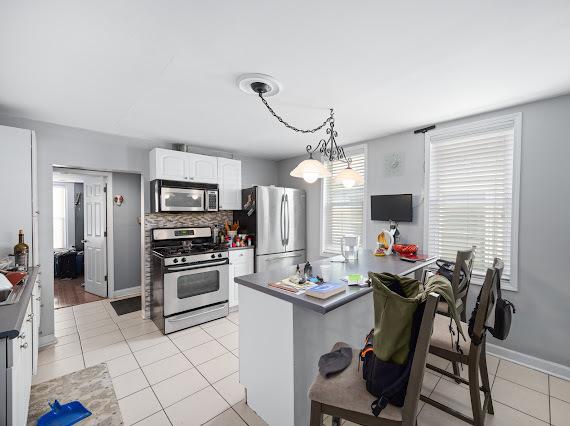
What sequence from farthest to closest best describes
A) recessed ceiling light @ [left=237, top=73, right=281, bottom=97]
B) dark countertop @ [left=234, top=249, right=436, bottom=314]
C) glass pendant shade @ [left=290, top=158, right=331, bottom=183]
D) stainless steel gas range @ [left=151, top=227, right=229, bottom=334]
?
stainless steel gas range @ [left=151, top=227, right=229, bottom=334] < glass pendant shade @ [left=290, top=158, right=331, bottom=183] < recessed ceiling light @ [left=237, top=73, right=281, bottom=97] < dark countertop @ [left=234, top=249, right=436, bottom=314]

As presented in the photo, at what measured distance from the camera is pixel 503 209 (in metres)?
2.71

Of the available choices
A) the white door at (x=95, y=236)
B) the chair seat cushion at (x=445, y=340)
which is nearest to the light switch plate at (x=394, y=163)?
the chair seat cushion at (x=445, y=340)

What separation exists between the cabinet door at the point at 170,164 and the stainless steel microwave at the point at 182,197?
0.09 metres

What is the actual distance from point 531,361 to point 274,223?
3.33 meters

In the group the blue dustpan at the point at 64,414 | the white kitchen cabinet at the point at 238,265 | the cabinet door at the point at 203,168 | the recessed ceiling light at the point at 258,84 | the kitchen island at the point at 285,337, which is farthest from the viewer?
the white kitchen cabinet at the point at 238,265

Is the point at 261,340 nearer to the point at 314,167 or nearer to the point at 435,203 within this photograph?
the point at 314,167

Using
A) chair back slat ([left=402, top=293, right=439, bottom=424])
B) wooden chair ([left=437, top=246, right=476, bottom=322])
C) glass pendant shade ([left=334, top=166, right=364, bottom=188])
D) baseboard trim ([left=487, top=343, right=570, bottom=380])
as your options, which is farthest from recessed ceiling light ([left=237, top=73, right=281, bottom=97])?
baseboard trim ([left=487, top=343, right=570, bottom=380])

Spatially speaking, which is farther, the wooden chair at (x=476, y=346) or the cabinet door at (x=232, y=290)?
the cabinet door at (x=232, y=290)

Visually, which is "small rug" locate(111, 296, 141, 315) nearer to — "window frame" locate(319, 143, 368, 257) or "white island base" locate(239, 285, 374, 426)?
"white island base" locate(239, 285, 374, 426)

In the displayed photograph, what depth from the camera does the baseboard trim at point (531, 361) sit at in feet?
7.78

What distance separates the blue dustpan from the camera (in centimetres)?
186

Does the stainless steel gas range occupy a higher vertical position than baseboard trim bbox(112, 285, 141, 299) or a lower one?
higher

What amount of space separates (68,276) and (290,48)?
22.3ft

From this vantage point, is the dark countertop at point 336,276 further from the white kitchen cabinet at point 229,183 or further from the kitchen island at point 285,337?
the white kitchen cabinet at point 229,183
